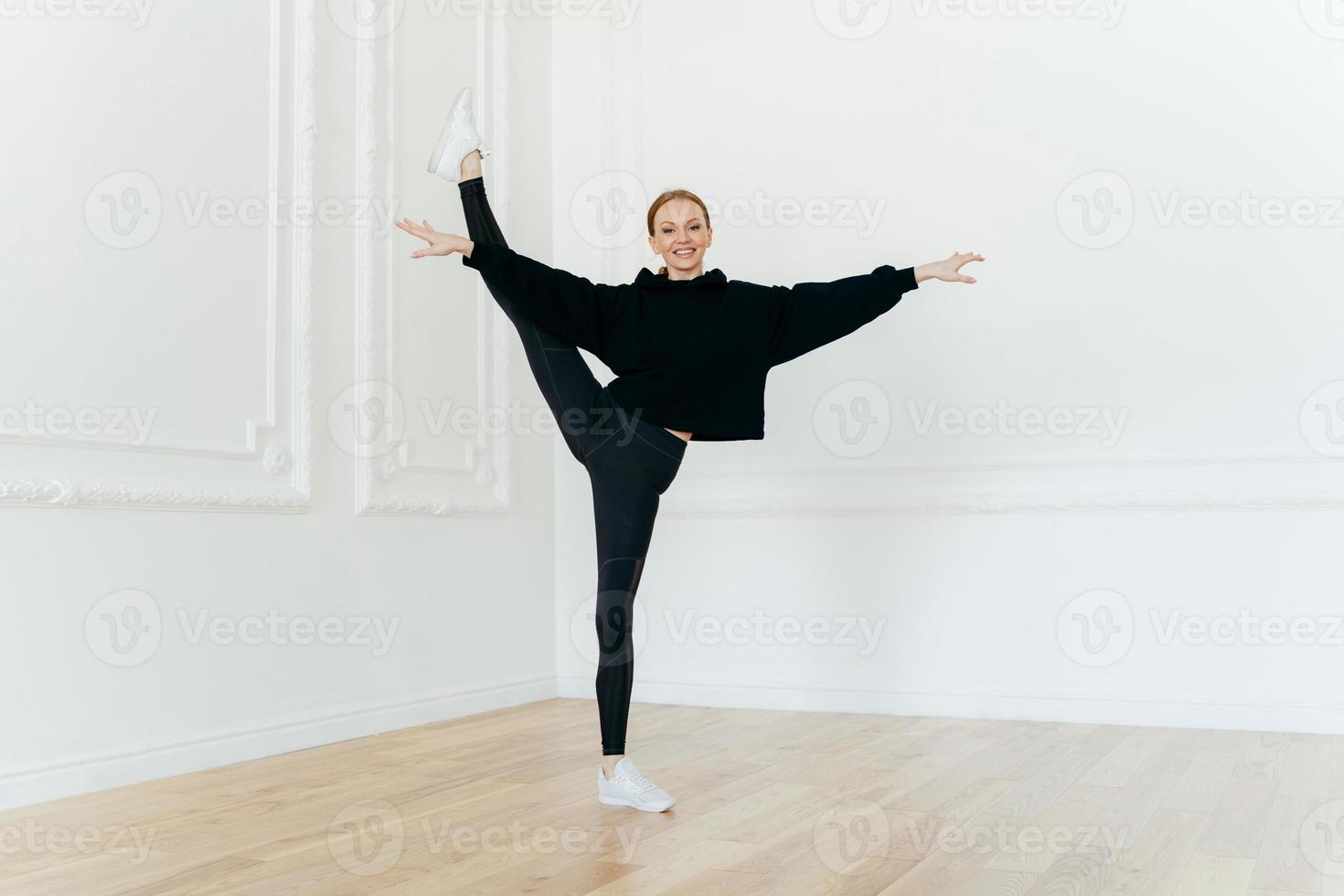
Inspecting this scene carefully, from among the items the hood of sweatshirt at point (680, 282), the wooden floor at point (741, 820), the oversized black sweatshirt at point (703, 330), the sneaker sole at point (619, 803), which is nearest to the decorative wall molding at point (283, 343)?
the wooden floor at point (741, 820)

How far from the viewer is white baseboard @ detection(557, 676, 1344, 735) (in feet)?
11.4

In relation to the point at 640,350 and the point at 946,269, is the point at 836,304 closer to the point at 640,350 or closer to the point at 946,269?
the point at 946,269

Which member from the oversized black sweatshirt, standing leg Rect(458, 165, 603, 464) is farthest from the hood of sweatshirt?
standing leg Rect(458, 165, 603, 464)

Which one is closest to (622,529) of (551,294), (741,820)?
(551,294)

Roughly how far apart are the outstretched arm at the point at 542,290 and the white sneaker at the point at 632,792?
38.0 inches

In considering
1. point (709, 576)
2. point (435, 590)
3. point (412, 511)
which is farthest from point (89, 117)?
point (709, 576)

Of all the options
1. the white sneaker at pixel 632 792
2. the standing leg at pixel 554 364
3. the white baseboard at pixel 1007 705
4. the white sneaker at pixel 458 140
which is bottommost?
the white baseboard at pixel 1007 705

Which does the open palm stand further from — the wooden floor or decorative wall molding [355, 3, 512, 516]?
decorative wall molding [355, 3, 512, 516]

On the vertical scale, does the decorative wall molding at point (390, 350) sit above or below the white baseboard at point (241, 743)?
above

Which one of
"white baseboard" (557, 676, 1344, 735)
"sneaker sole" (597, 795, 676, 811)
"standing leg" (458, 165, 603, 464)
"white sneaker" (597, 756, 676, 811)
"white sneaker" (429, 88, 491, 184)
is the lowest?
"white baseboard" (557, 676, 1344, 735)

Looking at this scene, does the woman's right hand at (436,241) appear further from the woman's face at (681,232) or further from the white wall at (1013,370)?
the white wall at (1013,370)

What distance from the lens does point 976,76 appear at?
4020 mm

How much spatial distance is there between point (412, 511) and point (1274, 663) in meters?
2.71

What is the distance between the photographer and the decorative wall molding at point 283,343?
3.14m
